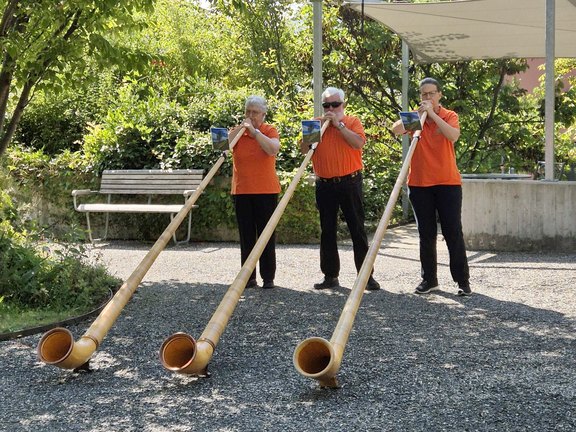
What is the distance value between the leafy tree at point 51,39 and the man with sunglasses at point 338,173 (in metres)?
1.68

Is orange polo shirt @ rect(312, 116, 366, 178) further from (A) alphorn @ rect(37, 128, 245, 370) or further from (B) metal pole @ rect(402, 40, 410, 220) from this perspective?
(B) metal pole @ rect(402, 40, 410, 220)

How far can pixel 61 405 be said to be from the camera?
4.75 m

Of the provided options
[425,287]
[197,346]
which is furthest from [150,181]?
[197,346]

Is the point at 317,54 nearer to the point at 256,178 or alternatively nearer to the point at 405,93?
the point at 405,93

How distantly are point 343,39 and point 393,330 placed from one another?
10041 millimetres

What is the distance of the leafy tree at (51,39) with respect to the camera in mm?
7551

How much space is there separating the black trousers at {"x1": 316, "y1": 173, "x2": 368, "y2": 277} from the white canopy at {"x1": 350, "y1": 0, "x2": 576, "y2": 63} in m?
3.97

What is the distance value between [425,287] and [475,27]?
538 cm

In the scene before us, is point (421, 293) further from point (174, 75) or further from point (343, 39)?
point (174, 75)

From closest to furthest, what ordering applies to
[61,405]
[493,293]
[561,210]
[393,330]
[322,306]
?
[61,405], [393,330], [322,306], [493,293], [561,210]

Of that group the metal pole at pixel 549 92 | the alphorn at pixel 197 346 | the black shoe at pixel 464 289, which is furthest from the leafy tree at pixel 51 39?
the metal pole at pixel 549 92

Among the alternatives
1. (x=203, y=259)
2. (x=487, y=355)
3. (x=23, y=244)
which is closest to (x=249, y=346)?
(x=487, y=355)

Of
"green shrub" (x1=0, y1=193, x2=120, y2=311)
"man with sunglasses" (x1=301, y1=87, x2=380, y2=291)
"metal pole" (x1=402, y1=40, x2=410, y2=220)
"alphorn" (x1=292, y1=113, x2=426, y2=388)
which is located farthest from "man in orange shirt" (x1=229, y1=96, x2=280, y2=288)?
"metal pole" (x1=402, y1=40, x2=410, y2=220)

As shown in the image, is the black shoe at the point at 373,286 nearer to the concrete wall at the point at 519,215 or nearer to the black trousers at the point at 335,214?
the black trousers at the point at 335,214
